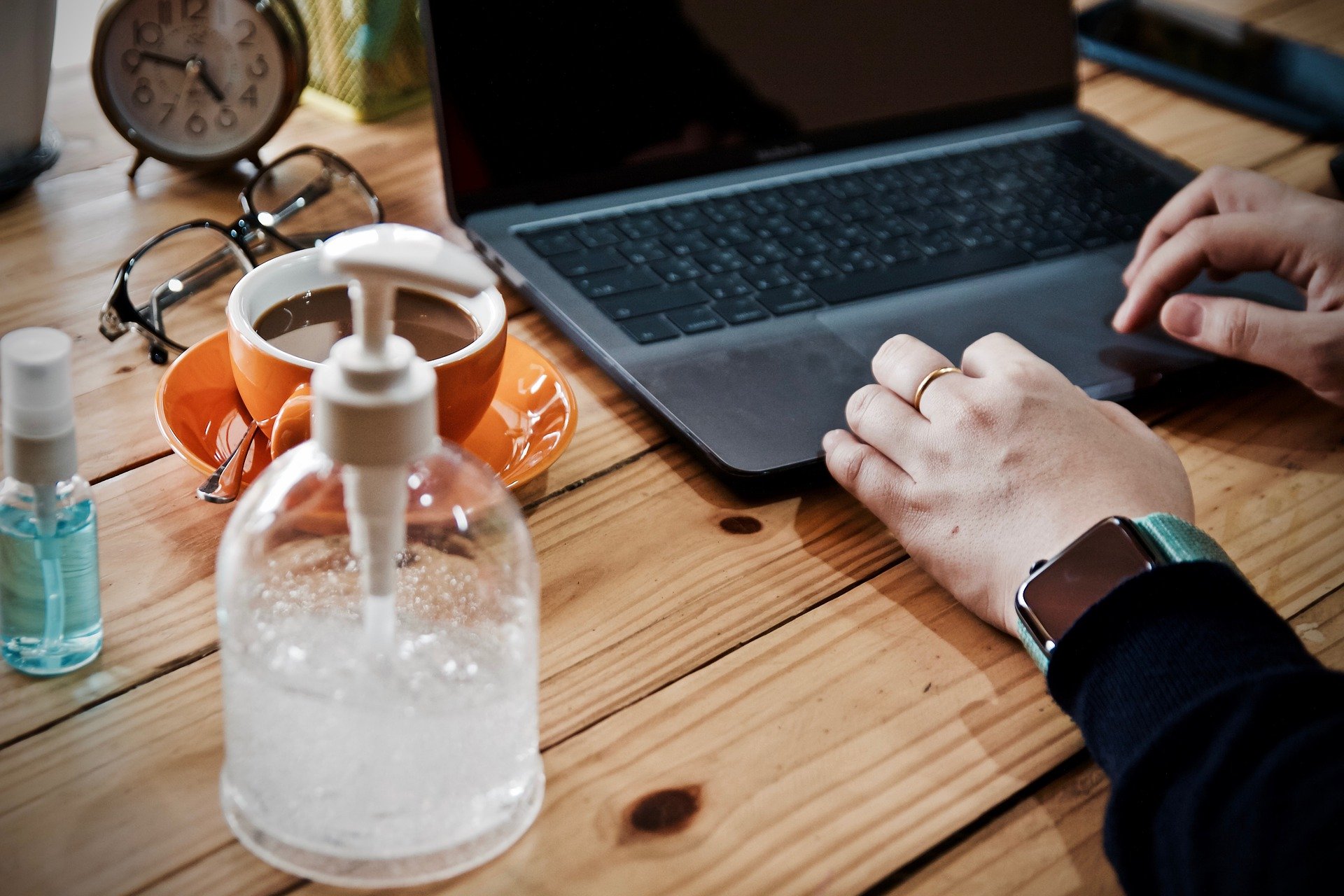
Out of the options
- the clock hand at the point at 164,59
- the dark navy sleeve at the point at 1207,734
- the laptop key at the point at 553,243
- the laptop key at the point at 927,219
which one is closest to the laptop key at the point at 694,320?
the laptop key at the point at 553,243

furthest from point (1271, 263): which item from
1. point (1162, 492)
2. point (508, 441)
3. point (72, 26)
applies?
point (72, 26)

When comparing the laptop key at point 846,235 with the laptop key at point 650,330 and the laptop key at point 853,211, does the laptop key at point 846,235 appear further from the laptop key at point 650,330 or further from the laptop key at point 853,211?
the laptop key at point 650,330

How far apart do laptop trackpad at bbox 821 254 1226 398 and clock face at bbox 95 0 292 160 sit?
1.53 feet

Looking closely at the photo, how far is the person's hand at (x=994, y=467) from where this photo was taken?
60 centimetres

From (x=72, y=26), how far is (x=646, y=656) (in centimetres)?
116

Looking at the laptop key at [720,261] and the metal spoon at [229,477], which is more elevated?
the metal spoon at [229,477]

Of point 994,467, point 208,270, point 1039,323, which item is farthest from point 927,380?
point 208,270

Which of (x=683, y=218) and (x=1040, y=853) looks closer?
(x=1040, y=853)

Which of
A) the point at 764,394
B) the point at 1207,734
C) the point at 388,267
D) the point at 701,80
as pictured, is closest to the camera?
the point at 388,267

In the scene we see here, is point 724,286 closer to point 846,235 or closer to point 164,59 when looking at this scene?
point 846,235

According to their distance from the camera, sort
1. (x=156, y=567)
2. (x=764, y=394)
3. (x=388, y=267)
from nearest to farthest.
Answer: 1. (x=388, y=267)
2. (x=156, y=567)
3. (x=764, y=394)

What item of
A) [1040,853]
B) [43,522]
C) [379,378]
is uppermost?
[379,378]

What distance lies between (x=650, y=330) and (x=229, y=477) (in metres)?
0.28

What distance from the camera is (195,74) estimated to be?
0.89 m
